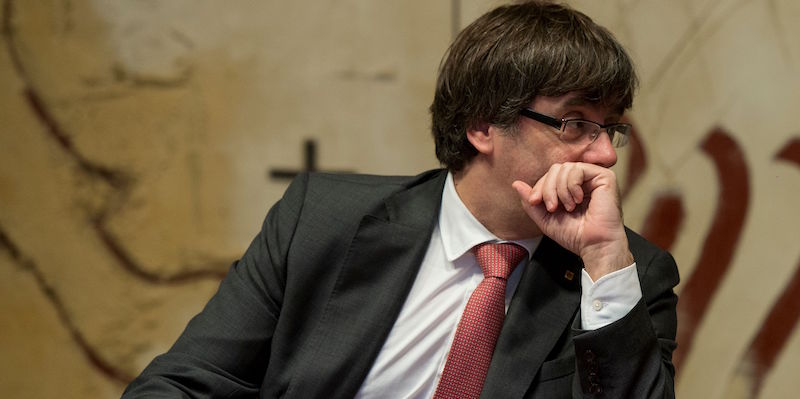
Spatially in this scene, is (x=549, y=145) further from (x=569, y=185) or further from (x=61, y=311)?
(x=61, y=311)

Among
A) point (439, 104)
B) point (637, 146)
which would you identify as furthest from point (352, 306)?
point (637, 146)

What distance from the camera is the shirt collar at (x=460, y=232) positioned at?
1638 mm

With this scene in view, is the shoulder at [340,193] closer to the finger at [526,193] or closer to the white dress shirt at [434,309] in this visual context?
the white dress shirt at [434,309]

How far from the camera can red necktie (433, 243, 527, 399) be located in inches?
60.4

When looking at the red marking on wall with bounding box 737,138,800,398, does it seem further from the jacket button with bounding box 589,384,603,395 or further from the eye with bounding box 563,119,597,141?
the jacket button with bounding box 589,384,603,395

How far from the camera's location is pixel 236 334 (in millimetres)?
1573

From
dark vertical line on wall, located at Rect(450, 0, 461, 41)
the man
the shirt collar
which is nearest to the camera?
the man

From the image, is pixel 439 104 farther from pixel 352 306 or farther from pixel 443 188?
pixel 352 306

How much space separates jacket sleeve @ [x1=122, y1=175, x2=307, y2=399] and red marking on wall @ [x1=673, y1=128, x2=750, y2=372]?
4.19 ft

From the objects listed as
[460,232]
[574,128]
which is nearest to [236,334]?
[460,232]

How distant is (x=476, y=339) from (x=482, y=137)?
39 centimetres

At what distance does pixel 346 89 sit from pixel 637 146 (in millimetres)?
811

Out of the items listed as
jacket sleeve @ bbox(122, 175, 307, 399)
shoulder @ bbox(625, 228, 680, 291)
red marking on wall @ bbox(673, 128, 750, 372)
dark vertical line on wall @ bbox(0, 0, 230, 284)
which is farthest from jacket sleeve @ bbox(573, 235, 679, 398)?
dark vertical line on wall @ bbox(0, 0, 230, 284)

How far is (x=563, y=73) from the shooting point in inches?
62.7
